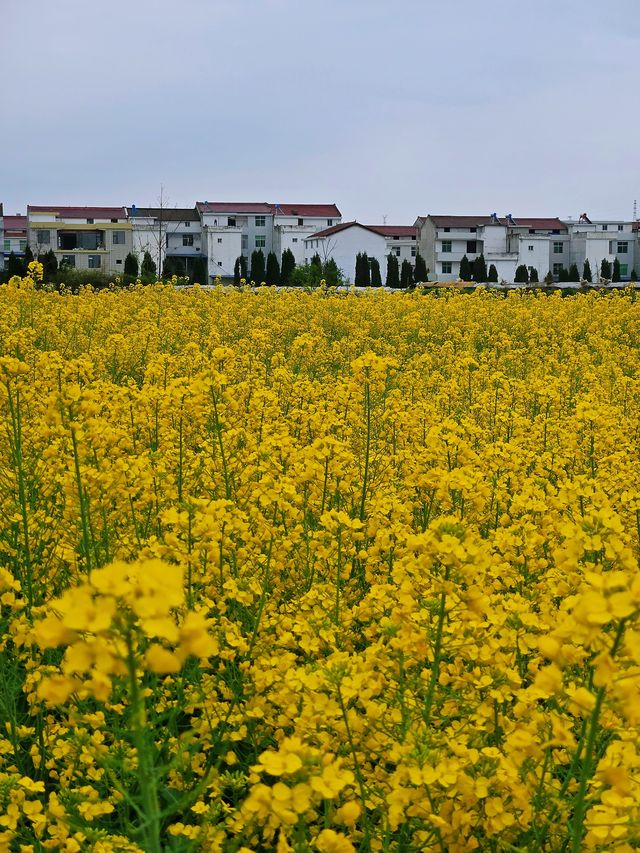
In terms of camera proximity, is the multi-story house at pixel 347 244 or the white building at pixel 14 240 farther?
the white building at pixel 14 240

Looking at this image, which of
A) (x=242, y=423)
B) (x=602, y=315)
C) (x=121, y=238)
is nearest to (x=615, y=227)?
(x=121, y=238)

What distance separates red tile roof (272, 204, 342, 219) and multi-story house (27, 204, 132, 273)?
434 inches

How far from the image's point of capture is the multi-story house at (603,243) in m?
66.8

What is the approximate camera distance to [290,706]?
7.48ft

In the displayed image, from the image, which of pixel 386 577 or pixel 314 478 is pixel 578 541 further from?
pixel 314 478

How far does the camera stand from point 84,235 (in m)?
63.8

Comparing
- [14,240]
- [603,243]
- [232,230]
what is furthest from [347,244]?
[14,240]

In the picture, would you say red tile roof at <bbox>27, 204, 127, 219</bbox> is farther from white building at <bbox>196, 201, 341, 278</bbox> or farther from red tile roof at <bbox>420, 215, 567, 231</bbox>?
red tile roof at <bbox>420, 215, 567, 231</bbox>

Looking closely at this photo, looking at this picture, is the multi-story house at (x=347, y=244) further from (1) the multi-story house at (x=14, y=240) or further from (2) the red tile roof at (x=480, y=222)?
(1) the multi-story house at (x=14, y=240)

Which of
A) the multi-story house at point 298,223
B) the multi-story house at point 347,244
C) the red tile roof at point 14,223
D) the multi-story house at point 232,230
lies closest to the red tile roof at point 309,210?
the multi-story house at point 298,223

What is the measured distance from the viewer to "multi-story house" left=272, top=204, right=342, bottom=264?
63.2 meters

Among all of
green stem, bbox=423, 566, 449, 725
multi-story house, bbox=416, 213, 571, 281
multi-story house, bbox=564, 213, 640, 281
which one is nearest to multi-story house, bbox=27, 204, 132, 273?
multi-story house, bbox=416, 213, 571, 281

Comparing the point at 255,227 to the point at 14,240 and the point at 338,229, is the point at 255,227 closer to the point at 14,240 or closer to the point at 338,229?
the point at 338,229

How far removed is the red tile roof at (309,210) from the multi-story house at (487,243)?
6.98 metres
